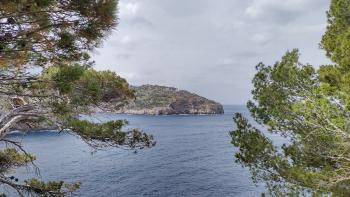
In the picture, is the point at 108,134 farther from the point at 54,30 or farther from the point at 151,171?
the point at 151,171

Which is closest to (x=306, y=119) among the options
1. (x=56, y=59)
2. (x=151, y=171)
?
(x=56, y=59)

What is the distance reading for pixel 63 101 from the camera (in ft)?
33.2

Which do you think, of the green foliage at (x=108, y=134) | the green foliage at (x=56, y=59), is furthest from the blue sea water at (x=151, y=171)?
the green foliage at (x=56, y=59)

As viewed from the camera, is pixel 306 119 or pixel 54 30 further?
pixel 306 119

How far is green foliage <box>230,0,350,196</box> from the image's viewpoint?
1058cm

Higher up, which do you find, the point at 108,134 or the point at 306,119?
the point at 306,119

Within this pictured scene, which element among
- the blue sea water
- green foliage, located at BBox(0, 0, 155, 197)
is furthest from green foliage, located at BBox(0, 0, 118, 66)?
the blue sea water

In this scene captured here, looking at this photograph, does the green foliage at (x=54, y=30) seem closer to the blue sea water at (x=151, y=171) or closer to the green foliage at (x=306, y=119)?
the green foliage at (x=306, y=119)

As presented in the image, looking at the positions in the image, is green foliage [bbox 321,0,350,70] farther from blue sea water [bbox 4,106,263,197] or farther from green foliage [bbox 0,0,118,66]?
blue sea water [bbox 4,106,263,197]

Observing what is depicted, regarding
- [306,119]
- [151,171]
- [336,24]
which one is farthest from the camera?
[151,171]

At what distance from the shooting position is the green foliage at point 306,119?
34.7 ft

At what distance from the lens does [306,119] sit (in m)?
11.3

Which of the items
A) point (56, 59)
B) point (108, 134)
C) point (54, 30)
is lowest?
point (108, 134)

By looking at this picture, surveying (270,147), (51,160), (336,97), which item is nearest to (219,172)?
(51,160)
